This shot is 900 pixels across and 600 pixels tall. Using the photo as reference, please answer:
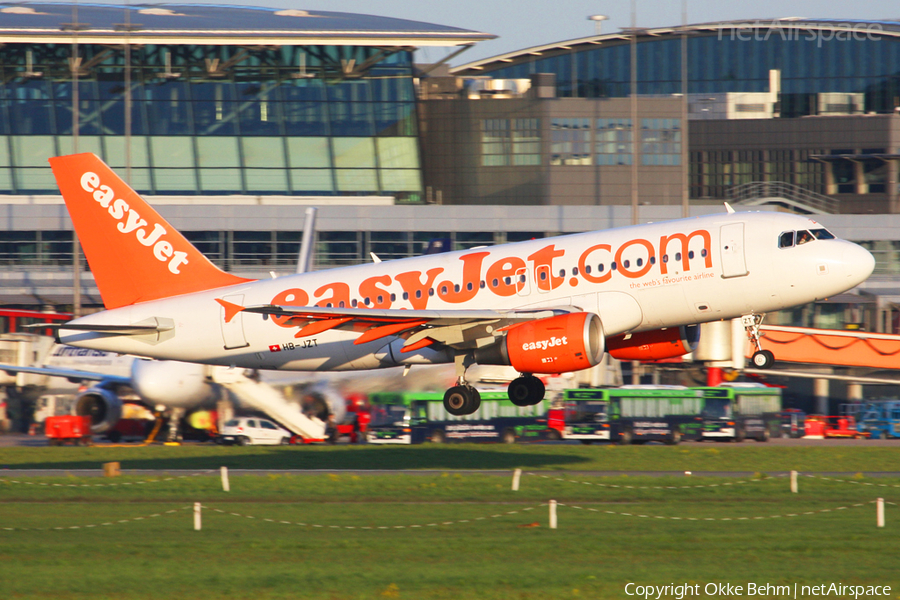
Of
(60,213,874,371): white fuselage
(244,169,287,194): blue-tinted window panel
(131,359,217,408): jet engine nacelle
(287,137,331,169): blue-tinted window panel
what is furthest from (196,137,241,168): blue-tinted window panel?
(60,213,874,371): white fuselage

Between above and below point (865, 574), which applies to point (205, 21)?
above

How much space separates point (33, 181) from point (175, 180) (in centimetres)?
1117

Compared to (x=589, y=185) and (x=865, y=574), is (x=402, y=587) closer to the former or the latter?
(x=865, y=574)

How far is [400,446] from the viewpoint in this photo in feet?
168

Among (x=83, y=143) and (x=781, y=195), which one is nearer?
(x=83, y=143)

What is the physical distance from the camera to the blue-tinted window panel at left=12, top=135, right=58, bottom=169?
83.9 m

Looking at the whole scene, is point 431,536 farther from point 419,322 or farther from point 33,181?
point 33,181

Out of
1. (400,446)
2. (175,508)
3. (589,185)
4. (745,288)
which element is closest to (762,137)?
(589,185)

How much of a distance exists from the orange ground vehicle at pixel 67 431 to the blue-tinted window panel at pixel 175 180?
3464 cm

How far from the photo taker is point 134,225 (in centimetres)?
3619

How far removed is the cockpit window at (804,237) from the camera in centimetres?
3025

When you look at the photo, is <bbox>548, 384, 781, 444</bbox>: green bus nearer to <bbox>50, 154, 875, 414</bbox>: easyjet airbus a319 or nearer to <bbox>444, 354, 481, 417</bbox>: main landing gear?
<bbox>50, 154, 875, 414</bbox>: easyjet airbus a319

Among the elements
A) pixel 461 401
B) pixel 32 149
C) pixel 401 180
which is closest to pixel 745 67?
pixel 401 180

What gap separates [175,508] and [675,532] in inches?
587
